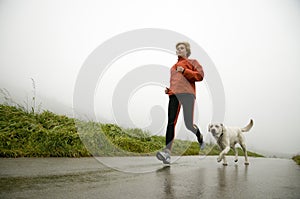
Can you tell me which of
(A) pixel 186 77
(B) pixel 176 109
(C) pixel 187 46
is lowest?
(B) pixel 176 109

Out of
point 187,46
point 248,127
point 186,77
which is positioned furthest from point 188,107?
point 248,127

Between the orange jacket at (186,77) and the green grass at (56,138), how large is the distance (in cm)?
211

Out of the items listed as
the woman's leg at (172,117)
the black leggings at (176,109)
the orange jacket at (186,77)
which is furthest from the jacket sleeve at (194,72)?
the woman's leg at (172,117)

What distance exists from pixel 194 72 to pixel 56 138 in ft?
9.59

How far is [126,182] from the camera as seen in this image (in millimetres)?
2799

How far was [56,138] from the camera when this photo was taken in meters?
5.21

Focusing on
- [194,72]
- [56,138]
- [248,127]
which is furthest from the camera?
[248,127]

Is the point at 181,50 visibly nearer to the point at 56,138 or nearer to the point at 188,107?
the point at 188,107

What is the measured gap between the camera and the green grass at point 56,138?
4727 mm

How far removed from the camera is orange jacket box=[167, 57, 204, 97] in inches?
201

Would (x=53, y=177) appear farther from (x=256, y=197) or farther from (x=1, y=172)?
(x=256, y=197)

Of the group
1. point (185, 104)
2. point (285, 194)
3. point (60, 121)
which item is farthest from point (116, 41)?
point (285, 194)

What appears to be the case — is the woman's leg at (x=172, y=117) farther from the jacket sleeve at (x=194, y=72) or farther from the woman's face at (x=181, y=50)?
the woman's face at (x=181, y=50)

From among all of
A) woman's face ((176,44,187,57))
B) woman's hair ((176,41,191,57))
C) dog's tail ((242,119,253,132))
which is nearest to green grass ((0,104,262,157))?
dog's tail ((242,119,253,132))
